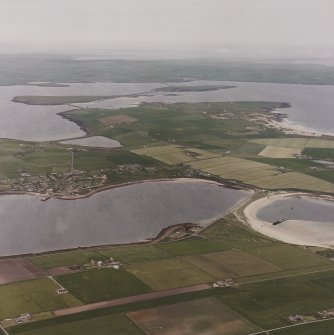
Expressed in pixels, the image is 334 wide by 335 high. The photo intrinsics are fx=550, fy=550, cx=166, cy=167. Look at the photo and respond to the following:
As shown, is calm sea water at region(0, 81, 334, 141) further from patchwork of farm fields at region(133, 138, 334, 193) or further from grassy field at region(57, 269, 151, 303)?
grassy field at region(57, 269, 151, 303)

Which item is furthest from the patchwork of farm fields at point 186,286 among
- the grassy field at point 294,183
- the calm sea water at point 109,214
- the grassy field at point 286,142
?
the grassy field at point 286,142

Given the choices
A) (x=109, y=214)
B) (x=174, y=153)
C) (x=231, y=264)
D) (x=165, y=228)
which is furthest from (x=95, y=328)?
(x=174, y=153)

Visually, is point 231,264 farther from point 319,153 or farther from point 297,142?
point 297,142

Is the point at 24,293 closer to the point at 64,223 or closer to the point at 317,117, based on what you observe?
the point at 64,223

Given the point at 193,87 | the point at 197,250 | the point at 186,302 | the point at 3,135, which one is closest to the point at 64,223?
the point at 197,250

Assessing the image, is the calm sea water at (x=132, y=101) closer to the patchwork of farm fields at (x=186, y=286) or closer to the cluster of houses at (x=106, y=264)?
the patchwork of farm fields at (x=186, y=286)

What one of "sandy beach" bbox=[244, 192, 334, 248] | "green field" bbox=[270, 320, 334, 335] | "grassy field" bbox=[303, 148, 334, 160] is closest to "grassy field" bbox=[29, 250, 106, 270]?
"sandy beach" bbox=[244, 192, 334, 248]
